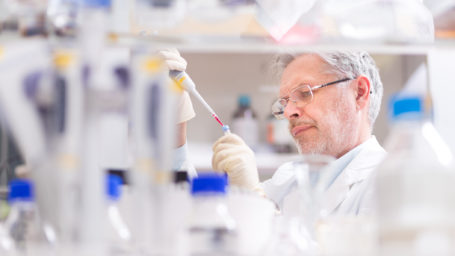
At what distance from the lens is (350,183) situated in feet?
6.54

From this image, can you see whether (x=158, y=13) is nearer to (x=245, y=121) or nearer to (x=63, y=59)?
(x=63, y=59)

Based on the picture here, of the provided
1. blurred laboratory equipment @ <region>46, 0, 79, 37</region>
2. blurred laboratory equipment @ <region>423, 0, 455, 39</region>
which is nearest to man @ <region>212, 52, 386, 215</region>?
blurred laboratory equipment @ <region>423, 0, 455, 39</region>

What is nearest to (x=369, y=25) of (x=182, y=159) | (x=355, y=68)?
(x=182, y=159)

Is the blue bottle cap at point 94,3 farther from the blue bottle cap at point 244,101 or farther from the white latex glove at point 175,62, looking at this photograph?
the blue bottle cap at point 244,101

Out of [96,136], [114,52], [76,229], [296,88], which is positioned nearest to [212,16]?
[114,52]

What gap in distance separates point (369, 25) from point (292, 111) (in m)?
1.30

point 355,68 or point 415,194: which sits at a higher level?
point 355,68

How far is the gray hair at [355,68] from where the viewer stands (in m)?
2.27

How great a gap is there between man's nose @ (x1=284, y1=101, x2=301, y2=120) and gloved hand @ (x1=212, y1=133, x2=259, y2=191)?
53 centimetres

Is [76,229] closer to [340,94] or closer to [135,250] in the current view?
[135,250]

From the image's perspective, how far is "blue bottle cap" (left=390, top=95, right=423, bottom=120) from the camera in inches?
29.7

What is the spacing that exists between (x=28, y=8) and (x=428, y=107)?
0.65 meters

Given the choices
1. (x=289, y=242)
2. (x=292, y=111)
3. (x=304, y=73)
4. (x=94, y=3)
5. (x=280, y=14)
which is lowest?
(x=289, y=242)

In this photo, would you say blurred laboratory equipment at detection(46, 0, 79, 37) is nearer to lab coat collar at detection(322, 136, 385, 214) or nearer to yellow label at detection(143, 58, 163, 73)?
yellow label at detection(143, 58, 163, 73)
